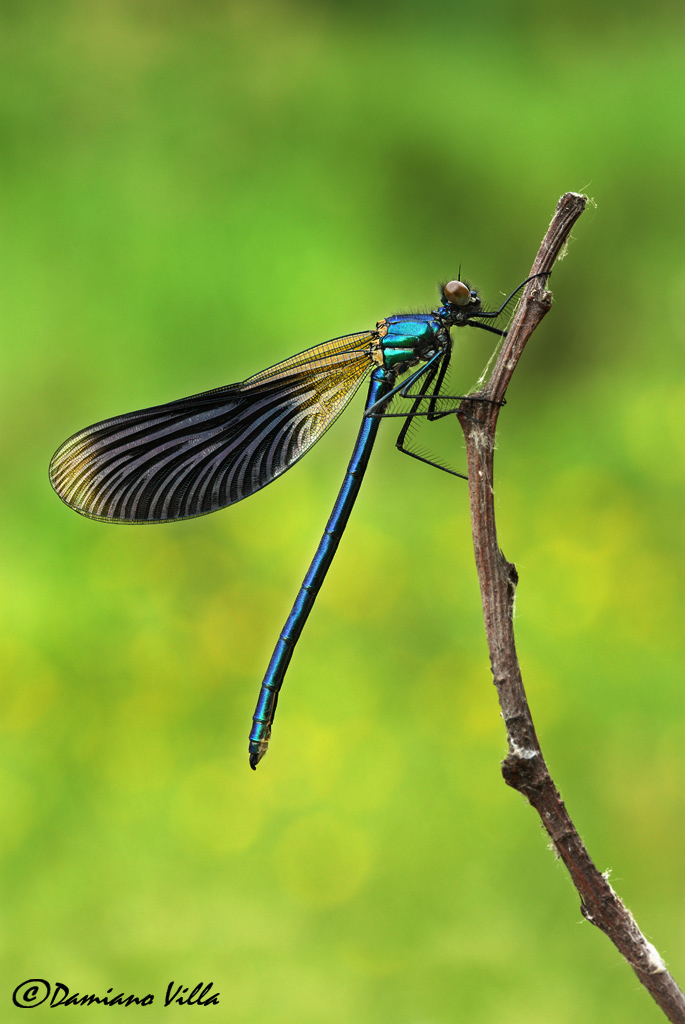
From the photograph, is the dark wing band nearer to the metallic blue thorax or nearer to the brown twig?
the metallic blue thorax

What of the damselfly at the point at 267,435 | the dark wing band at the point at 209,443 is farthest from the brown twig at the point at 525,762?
the dark wing band at the point at 209,443

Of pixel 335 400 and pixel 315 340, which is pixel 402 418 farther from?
pixel 315 340

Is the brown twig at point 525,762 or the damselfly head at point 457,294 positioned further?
the damselfly head at point 457,294

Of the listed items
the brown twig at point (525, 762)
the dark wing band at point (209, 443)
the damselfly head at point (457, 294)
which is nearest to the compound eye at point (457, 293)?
the damselfly head at point (457, 294)

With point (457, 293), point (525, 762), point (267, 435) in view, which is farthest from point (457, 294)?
point (525, 762)

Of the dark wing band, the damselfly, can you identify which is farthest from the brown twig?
the dark wing band

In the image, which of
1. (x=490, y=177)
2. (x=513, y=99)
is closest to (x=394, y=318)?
(x=490, y=177)

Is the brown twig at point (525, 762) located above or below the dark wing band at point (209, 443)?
below

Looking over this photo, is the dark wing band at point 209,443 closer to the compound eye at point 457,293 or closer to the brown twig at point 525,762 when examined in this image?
the compound eye at point 457,293
